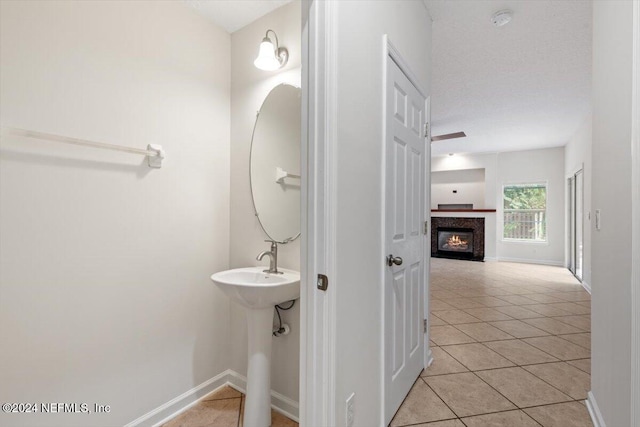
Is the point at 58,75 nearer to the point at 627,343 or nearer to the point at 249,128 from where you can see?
the point at 249,128

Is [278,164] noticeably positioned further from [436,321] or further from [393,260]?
[436,321]

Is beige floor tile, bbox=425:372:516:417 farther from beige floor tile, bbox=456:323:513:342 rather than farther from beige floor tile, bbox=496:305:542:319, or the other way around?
beige floor tile, bbox=496:305:542:319

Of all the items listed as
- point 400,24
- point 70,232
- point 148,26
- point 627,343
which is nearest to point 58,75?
point 148,26

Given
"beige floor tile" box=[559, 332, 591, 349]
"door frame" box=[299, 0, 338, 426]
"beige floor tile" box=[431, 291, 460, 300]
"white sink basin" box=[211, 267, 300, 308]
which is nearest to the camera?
"door frame" box=[299, 0, 338, 426]

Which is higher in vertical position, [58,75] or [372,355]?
[58,75]

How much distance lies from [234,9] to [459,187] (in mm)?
7572

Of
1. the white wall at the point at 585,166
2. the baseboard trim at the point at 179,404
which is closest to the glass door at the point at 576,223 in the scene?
the white wall at the point at 585,166

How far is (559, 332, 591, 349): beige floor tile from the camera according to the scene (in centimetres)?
266

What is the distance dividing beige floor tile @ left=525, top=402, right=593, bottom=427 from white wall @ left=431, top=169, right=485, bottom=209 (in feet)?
21.9

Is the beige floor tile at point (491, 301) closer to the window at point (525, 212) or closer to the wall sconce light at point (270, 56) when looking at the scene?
the wall sconce light at point (270, 56)

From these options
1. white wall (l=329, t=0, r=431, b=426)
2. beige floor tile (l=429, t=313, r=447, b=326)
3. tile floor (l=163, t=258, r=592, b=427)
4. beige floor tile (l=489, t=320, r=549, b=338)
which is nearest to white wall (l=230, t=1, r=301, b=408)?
tile floor (l=163, t=258, r=592, b=427)

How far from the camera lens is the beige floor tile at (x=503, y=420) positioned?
5.40ft

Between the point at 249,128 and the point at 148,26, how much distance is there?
2.53 feet

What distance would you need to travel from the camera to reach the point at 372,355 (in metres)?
1.40
